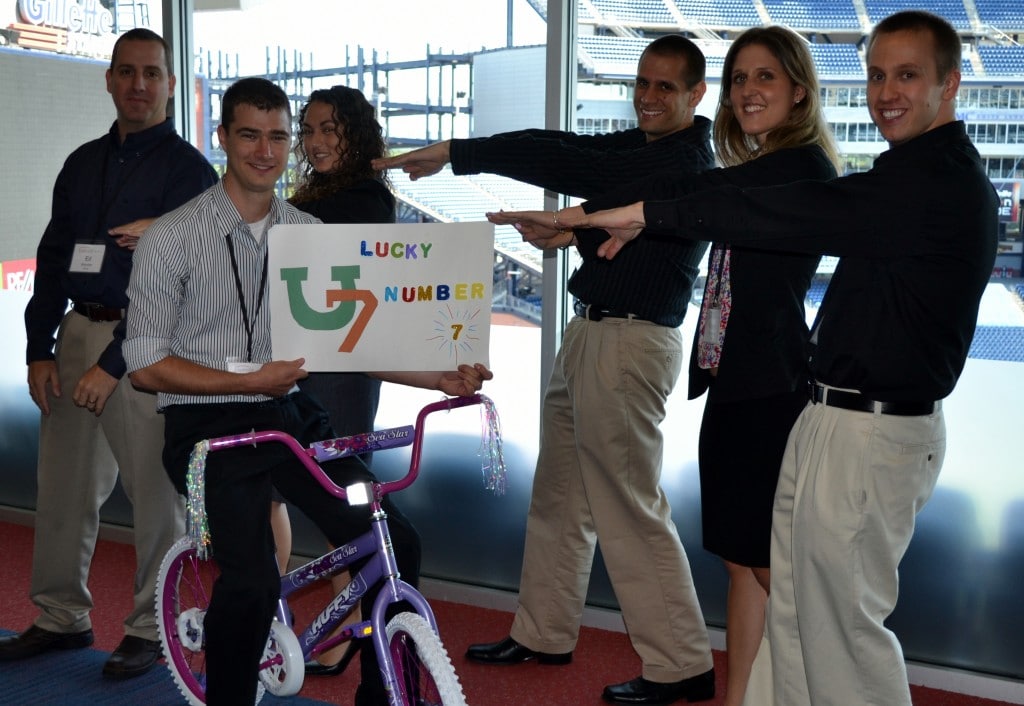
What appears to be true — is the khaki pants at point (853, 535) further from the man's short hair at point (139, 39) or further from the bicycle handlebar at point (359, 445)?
the man's short hair at point (139, 39)

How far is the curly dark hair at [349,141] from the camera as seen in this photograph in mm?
3170

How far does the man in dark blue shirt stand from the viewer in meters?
3.31

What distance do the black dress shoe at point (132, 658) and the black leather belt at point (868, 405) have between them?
88.8 inches

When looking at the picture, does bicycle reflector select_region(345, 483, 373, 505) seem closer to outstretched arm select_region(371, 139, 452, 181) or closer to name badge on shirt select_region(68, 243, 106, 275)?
outstretched arm select_region(371, 139, 452, 181)

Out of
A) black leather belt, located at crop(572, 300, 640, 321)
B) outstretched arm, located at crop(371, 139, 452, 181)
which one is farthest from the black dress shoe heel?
outstretched arm, located at crop(371, 139, 452, 181)

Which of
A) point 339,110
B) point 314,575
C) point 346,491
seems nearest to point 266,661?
point 314,575

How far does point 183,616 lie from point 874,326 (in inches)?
77.2

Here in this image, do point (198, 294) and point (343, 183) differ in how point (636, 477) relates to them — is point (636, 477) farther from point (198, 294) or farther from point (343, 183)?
point (198, 294)

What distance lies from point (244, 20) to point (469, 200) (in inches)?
48.9

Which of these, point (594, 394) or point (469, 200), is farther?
point (469, 200)

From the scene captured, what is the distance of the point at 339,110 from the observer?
3174 mm

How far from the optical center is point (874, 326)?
7.08 ft

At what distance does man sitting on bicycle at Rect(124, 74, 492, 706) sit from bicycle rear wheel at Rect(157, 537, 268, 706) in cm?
45

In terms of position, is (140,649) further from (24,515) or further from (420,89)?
(420,89)
